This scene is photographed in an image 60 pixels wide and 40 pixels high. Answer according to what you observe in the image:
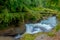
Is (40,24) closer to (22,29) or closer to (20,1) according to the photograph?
(22,29)

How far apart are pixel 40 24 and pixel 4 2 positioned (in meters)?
3.01

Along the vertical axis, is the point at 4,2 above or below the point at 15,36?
above

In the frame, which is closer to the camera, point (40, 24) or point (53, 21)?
point (40, 24)

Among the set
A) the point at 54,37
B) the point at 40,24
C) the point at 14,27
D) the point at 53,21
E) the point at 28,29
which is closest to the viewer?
the point at 54,37

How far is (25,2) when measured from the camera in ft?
26.8

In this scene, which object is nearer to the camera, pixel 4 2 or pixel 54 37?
pixel 54 37

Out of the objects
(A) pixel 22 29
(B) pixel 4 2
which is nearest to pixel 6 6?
(B) pixel 4 2

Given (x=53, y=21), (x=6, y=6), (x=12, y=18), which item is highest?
(x=6, y=6)

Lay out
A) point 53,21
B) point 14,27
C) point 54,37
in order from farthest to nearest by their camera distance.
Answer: point 53,21
point 14,27
point 54,37

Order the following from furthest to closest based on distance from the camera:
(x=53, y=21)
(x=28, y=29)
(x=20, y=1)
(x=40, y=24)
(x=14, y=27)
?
(x=53, y=21), (x=40, y=24), (x=28, y=29), (x=14, y=27), (x=20, y=1)

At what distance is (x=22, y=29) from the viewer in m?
8.59

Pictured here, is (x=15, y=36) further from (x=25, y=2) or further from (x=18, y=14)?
(x=25, y=2)

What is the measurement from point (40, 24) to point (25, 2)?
2.43 m

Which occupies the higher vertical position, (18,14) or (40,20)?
(18,14)
